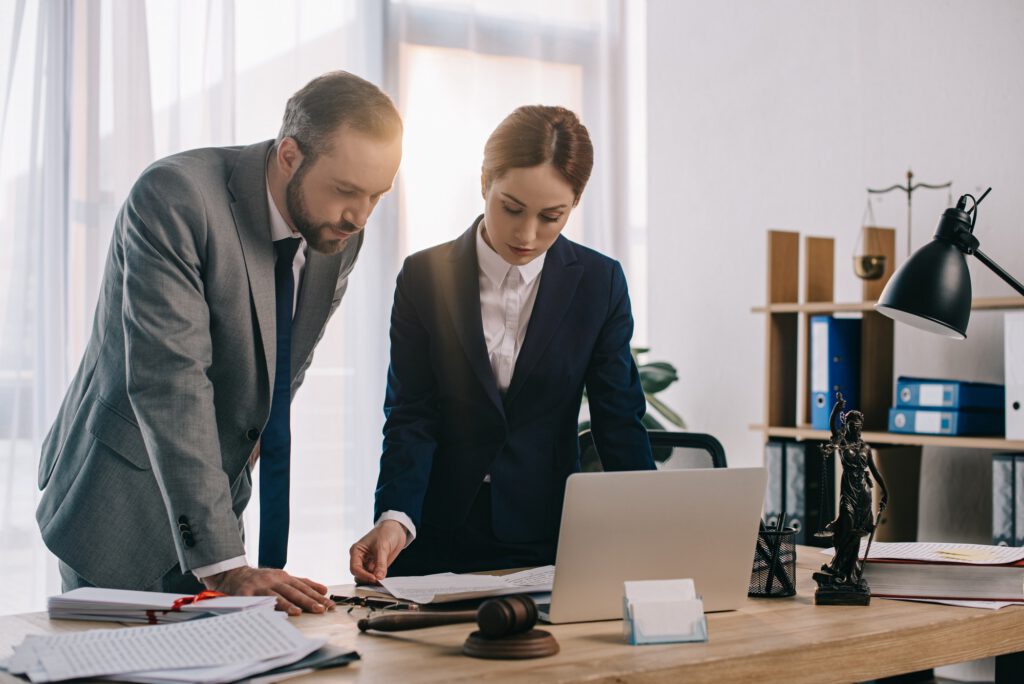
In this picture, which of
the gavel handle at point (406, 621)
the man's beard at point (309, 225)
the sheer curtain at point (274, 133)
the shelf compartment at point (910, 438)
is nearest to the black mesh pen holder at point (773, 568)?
the gavel handle at point (406, 621)

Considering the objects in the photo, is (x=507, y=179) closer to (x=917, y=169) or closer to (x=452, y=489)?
(x=452, y=489)

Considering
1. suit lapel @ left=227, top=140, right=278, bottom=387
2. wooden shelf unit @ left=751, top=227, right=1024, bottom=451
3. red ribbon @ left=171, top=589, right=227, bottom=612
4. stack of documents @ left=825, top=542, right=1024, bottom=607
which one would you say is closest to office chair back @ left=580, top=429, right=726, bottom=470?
stack of documents @ left=825, top=542, right=1024, bottom=607

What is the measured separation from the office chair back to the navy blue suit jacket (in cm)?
38

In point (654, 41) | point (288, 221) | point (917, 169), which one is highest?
point (654, 41)

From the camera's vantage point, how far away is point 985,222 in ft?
10.7

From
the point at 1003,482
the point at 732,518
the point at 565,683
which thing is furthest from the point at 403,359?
the point at 1003,482

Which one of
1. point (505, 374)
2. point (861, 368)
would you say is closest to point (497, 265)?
point (505, 374)

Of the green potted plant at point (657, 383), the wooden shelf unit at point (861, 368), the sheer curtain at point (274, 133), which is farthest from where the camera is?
the green potted plant at point (657, 383)

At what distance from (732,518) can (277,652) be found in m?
0.57

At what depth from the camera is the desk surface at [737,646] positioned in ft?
3.55

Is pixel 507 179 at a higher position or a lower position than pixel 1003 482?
higher

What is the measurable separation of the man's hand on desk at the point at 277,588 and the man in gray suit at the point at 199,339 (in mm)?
44

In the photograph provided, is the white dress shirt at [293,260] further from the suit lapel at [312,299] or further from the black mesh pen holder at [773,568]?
the black mesh pen holder at [773,568]

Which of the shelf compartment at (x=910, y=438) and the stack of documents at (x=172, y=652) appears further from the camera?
the shelf compartment at (x=910, y=438)
